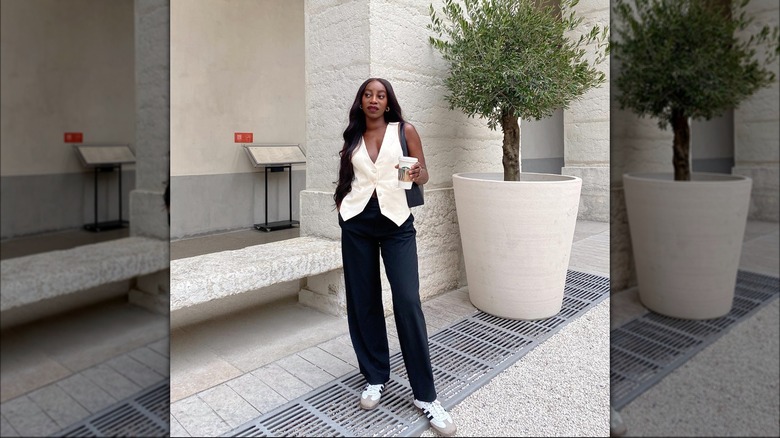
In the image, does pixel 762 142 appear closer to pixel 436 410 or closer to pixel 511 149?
pixel 436 410

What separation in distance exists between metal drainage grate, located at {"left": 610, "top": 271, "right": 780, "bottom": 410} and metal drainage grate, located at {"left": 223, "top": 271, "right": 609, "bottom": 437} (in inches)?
63.3

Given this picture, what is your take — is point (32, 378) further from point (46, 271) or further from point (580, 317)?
point (580, 317)

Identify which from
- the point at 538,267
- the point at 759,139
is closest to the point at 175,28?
the point at 538,267

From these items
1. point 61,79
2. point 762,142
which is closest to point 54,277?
point 61,79

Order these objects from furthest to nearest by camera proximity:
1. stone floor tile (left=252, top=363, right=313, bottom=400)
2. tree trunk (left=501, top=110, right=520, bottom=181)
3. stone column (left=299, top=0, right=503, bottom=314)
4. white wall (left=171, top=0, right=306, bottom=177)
→ white wall (left=171, top=0, right=306, bottom=177)
tree trunk (left=501, top=110, right=520, bottom=181)
stone column (left=299, top=0, right=503, bottom=314)
stone floor tile (left=252, top=363, right=313, bottom=400)

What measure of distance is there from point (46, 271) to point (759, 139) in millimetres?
1112

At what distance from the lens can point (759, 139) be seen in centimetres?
65

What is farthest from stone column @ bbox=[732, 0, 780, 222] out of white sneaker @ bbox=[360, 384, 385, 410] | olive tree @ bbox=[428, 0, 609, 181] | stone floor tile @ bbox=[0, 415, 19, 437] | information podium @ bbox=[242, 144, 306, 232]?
→ information podium @ bbox=[242, 144, 306, 232]

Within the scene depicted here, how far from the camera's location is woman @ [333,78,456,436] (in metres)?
2.27

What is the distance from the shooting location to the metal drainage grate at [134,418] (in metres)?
0.95

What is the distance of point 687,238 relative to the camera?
67 cm

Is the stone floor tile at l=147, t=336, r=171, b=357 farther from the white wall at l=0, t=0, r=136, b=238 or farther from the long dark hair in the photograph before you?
the long dark hair

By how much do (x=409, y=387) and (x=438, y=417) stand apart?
1.33 ft

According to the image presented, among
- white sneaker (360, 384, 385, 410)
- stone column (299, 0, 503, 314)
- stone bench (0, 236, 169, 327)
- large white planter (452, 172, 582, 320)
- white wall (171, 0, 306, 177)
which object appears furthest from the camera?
white wall (171, 0, 306, 177)
